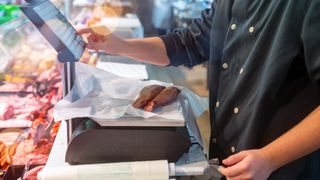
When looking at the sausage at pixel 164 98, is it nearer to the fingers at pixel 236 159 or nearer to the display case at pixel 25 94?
the fingers at pixel 236 159

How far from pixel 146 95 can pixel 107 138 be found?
0.62 ft

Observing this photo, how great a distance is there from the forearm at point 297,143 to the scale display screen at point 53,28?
1.88 feet

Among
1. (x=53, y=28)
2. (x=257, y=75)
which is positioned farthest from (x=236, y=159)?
(x=53, y=28)

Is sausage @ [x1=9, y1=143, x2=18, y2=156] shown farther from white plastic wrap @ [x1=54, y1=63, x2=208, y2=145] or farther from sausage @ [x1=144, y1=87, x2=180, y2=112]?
sausage @ [x1=144, y1=87, x2=180, y2=112]

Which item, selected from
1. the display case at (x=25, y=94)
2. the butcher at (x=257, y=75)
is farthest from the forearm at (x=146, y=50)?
the display case at (x=25, y=94)

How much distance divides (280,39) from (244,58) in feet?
0.51

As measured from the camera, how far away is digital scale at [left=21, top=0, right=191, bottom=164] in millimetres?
911

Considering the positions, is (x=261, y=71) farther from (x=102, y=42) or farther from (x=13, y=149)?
(x=13, y=149)

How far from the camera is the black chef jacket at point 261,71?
35.8 inches

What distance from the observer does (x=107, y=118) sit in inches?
36.0

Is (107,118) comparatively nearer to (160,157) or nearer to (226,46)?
(160,157)

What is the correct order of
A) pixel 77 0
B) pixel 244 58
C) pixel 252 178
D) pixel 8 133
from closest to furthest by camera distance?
pixel 252 178 < pixel 244 58 < pixel 8 133 < pixel 77 0

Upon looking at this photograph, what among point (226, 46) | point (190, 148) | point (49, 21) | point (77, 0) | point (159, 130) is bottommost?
point (77, 0)

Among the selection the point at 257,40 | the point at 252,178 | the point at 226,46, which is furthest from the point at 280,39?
the point at 252,178
